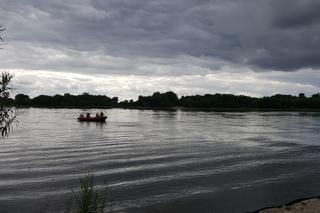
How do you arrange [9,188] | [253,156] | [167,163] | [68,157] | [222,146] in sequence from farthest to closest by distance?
[222,146], [253,156], [68,157], [167,163], [9,188]

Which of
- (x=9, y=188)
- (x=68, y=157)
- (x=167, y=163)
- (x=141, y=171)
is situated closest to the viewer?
(x=9, y=188)

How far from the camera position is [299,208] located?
17016 mm

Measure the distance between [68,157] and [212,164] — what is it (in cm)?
1100

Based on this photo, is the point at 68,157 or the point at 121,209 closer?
the point at 121,209

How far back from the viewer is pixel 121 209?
57.9ft

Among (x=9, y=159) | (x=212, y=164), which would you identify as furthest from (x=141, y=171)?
(x=9, y=159)

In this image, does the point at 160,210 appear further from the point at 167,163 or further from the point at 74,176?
the point at 167,163

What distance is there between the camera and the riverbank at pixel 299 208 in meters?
16.6

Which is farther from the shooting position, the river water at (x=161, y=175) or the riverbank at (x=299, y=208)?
the river water at (x=161, y=175)

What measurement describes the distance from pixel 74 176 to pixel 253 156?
55.0 ft

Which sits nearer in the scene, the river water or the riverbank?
the riverbank

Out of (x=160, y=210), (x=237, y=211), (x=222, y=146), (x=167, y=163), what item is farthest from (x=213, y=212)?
(x=222, y=146)

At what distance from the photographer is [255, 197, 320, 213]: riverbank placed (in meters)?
16.6

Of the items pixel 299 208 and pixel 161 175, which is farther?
pixel 161 175
